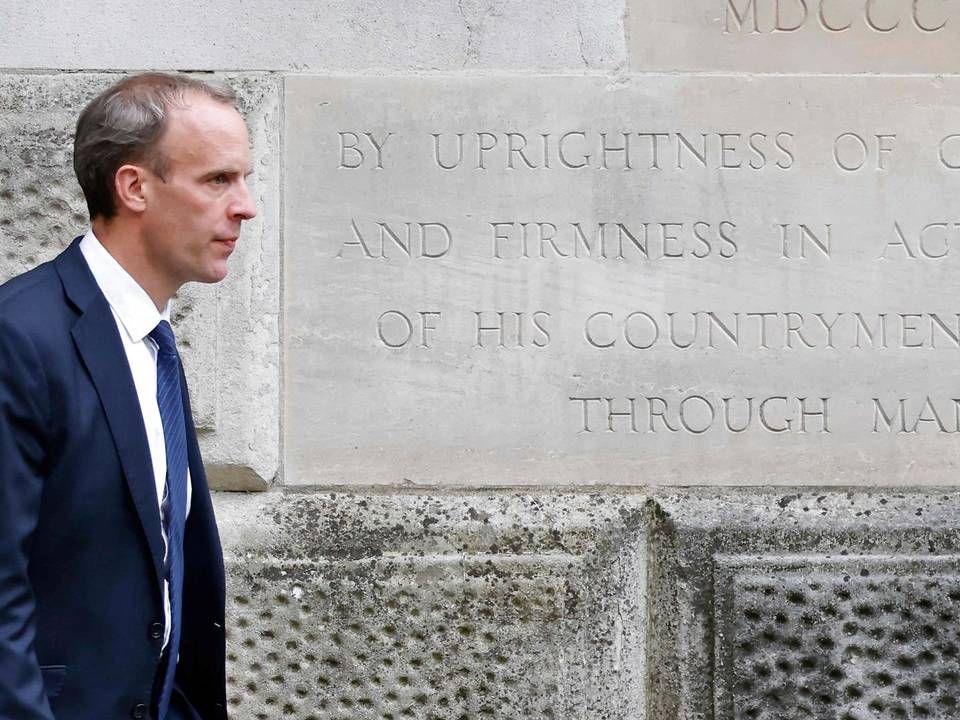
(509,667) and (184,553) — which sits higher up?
(184,553)

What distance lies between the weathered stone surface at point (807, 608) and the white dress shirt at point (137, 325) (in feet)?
5.35

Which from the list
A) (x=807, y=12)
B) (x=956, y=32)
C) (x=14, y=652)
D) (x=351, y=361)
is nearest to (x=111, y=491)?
(x=14, y=652)

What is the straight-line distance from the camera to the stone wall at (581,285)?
123 inches

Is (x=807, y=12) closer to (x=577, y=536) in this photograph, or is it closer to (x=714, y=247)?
(x=714, y=247)

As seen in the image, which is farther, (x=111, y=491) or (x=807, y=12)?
(x=807, y=12)

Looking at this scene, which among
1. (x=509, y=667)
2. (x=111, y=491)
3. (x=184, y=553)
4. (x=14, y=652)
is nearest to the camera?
(x=14, y=652)

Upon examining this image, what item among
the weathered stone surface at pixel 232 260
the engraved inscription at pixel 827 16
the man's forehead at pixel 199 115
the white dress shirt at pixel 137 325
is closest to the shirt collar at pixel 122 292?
the white dress shirt at pixel 137 325

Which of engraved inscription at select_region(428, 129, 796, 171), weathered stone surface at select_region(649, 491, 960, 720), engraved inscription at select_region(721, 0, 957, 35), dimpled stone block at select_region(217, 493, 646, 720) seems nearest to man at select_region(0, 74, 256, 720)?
dimpled stone block at select_region(217, 493, 646, 720)

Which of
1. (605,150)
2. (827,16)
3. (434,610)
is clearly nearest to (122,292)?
(434,610)

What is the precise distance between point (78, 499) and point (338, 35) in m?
1.83

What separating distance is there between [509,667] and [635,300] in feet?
3.11

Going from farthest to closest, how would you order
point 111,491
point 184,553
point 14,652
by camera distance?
→ 1. point 184,553
2. point 111,491
3. point 14,652

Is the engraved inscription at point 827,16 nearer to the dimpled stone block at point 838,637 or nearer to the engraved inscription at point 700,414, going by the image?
the engraved inscription at point 700,414

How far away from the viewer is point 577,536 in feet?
10.2
